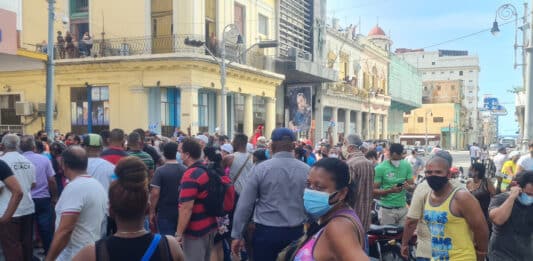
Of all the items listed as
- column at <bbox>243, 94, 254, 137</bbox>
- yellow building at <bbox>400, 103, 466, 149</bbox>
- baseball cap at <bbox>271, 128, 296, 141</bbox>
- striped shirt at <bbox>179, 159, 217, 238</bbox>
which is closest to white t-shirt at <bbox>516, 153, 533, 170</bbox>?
baseball cap at <bbox>271, 128, 296, 141</bbox>

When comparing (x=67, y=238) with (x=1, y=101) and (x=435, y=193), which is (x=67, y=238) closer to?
(x=435, y=193)

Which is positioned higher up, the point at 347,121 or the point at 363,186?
the point at 347,121

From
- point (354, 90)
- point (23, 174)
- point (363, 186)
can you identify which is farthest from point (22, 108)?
point (354, 90)

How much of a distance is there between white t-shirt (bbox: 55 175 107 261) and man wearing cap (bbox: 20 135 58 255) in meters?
2.92

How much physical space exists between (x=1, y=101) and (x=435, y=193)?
83.0ft

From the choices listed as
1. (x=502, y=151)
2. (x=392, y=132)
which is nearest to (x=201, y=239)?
(x=502, y=151)

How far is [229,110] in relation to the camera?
27266mm

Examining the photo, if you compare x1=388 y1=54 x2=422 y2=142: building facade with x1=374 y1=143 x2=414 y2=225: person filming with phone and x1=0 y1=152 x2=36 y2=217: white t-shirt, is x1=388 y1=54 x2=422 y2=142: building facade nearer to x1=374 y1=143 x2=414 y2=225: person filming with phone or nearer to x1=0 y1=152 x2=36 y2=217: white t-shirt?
x1=374 y1=143 x2=414 y2=225: person filming with phone

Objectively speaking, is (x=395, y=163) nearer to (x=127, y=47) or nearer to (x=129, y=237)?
(x=129, y=237)

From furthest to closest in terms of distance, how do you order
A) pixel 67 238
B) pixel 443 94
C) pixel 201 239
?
pixel 443 94 < pixel 201 239 < pixel 67 238

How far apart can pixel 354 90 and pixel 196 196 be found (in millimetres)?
39297

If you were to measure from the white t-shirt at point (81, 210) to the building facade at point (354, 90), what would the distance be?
30.0 m

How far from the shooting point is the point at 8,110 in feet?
81.7

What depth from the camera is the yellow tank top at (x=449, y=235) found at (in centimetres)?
422
